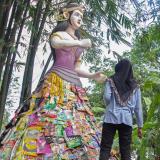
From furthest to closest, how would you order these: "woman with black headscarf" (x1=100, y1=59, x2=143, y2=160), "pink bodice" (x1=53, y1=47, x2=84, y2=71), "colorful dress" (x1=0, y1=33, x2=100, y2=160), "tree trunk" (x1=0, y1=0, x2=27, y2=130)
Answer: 1. "tree trunk" (x1=0, y1=0, x2=27, y2=130)
2. "pink bodice" (x1=53, y1=47, x2=84, y2=71)
3. "colorful dress" (x1=0, y1=33, x2=100, y2=160)
4. "woman with black headscarf" (x1=100, y1=59, x2=143, y2=160)

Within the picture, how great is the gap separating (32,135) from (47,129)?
125 millimetres

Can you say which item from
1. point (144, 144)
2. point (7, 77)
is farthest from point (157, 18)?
point (7, 77)

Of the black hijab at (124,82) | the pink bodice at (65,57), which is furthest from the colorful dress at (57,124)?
the black hijab at (124,82)

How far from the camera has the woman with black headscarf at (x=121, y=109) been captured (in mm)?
3430

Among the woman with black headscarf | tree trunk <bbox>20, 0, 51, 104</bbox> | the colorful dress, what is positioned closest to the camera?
the woman with black headscarf

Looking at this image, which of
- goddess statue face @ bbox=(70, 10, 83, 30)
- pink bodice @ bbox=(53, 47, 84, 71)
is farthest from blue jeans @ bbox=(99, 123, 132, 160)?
goddess statue face @ bbox=(70, 10, 83, 30)

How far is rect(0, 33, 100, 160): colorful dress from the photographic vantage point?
141 inches

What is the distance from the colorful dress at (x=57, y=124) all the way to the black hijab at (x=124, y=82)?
490 mm

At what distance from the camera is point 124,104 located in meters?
3.46

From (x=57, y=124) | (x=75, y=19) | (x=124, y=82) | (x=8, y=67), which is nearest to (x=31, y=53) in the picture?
(x=8, y=67)

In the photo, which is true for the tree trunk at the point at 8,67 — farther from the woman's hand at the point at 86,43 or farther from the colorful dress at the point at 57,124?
the woman's hand at the point at 86,43

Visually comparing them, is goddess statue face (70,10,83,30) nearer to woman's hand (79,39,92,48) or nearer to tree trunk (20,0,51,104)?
woman's hand (79,39,92,48)

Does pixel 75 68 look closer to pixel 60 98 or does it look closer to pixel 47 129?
pixel 60 98

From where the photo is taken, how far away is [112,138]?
3.48 metres
